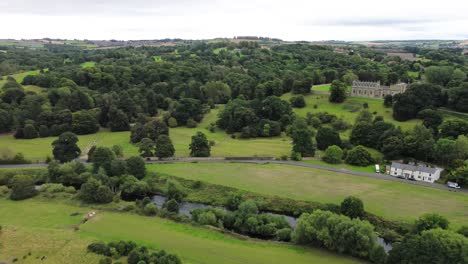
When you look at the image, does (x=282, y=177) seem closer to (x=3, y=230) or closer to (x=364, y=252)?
(x=364, y=252)

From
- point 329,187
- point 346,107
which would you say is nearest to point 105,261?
point 329,187

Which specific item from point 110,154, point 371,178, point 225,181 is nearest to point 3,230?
point 110,154

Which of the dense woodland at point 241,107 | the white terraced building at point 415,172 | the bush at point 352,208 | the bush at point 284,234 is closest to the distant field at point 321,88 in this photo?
the dense woodland at point 241,107

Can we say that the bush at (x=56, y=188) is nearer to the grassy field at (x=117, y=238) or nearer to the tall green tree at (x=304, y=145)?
the grassy field at (x=117, y=238)

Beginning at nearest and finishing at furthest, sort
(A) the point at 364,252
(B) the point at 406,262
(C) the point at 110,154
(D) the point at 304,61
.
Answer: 1. (B) the point at 406,262
2. (A) the point at 364,252
3. (C) the point at 110,154
4. (D) the point at 304,61

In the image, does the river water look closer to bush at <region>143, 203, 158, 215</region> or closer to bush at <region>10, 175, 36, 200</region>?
bush at <region>143, 203, 158, 215</region>

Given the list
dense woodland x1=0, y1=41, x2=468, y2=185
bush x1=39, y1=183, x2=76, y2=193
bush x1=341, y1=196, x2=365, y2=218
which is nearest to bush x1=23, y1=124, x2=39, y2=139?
dense woodland x1=0, y1=41, x2=468, y2=185

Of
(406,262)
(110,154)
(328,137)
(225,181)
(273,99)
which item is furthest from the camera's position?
(273,99)
